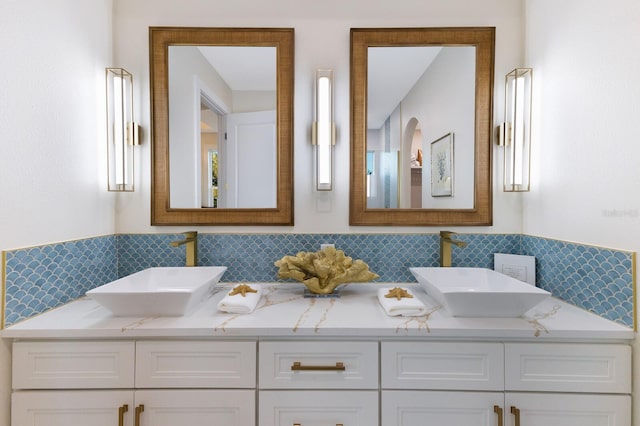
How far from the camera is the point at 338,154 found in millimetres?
1617

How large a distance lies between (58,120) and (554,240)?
2.09 m

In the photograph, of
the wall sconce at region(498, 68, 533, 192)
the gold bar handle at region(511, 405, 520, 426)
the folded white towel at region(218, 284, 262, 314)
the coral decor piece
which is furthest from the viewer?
the wall sconce at region(498, 68, 533, 192)

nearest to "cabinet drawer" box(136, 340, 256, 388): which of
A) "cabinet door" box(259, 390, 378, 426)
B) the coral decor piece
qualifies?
"cabinet door" box(259, 390, 378, 426)

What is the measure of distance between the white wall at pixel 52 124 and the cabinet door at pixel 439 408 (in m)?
1.29

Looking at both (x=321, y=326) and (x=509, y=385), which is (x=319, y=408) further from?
(x=509, y=385)

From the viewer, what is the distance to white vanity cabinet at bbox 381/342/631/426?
1.05 meters

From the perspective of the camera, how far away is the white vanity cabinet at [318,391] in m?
1.07

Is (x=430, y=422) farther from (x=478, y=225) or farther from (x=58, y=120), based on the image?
(x=58, y=120)

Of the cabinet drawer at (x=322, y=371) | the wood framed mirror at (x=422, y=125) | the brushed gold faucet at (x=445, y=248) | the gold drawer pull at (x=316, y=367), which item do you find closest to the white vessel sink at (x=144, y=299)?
the cabinet drawer at (x=322, y=371)

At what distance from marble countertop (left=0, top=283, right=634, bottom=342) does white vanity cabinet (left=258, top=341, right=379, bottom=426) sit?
0.09 meters

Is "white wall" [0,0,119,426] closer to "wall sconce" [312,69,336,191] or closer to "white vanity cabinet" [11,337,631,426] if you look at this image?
"white vanity cabinet" [11,337,631,426]

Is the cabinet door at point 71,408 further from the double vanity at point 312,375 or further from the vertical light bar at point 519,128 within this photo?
the vertical light bar at point 519,128

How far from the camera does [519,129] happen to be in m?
1.54

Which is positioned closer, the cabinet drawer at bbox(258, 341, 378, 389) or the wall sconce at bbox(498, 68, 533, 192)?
the cabinet drawer at bbox(258, 341, 378, 389)
